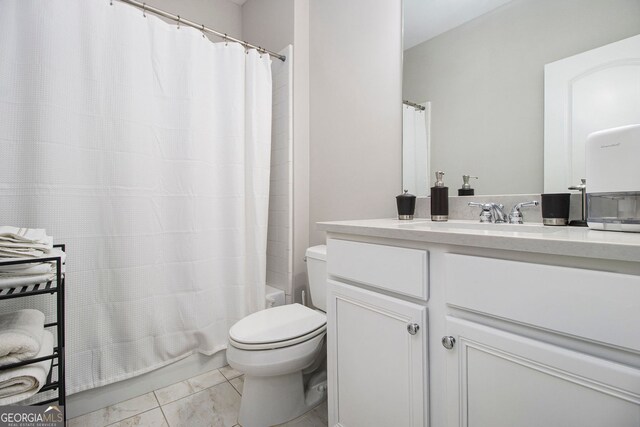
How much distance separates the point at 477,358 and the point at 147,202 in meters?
1.52

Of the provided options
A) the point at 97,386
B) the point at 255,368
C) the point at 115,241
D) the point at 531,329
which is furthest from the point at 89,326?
the point at 531,329

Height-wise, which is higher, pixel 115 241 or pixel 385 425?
pixel 115 241

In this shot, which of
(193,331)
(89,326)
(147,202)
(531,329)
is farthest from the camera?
(193,331)

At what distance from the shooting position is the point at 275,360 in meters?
1.24

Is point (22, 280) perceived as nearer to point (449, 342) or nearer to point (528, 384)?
point (449, 342)

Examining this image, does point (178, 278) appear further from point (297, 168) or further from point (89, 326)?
point (297, 168)

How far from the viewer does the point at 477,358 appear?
745 millimetres

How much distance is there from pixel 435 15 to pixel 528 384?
1.47 meters

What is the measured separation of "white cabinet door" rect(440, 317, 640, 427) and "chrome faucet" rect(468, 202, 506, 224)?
53cm

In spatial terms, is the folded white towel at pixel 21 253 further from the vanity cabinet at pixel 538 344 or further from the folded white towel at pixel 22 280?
the vanity cabinet at pixel 538 344

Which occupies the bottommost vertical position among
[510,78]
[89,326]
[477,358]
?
[89,326]

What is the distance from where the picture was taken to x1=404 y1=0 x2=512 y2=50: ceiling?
129cm

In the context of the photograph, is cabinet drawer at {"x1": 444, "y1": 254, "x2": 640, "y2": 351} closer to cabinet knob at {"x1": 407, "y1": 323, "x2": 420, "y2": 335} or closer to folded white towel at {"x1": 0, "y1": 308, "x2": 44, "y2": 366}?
cabinet knob at {"x1": 407, "y1": 323, "x2": 420, "y2": 335}

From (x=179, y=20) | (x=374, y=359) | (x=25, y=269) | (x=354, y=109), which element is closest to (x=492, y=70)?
(x=354, y=109)
